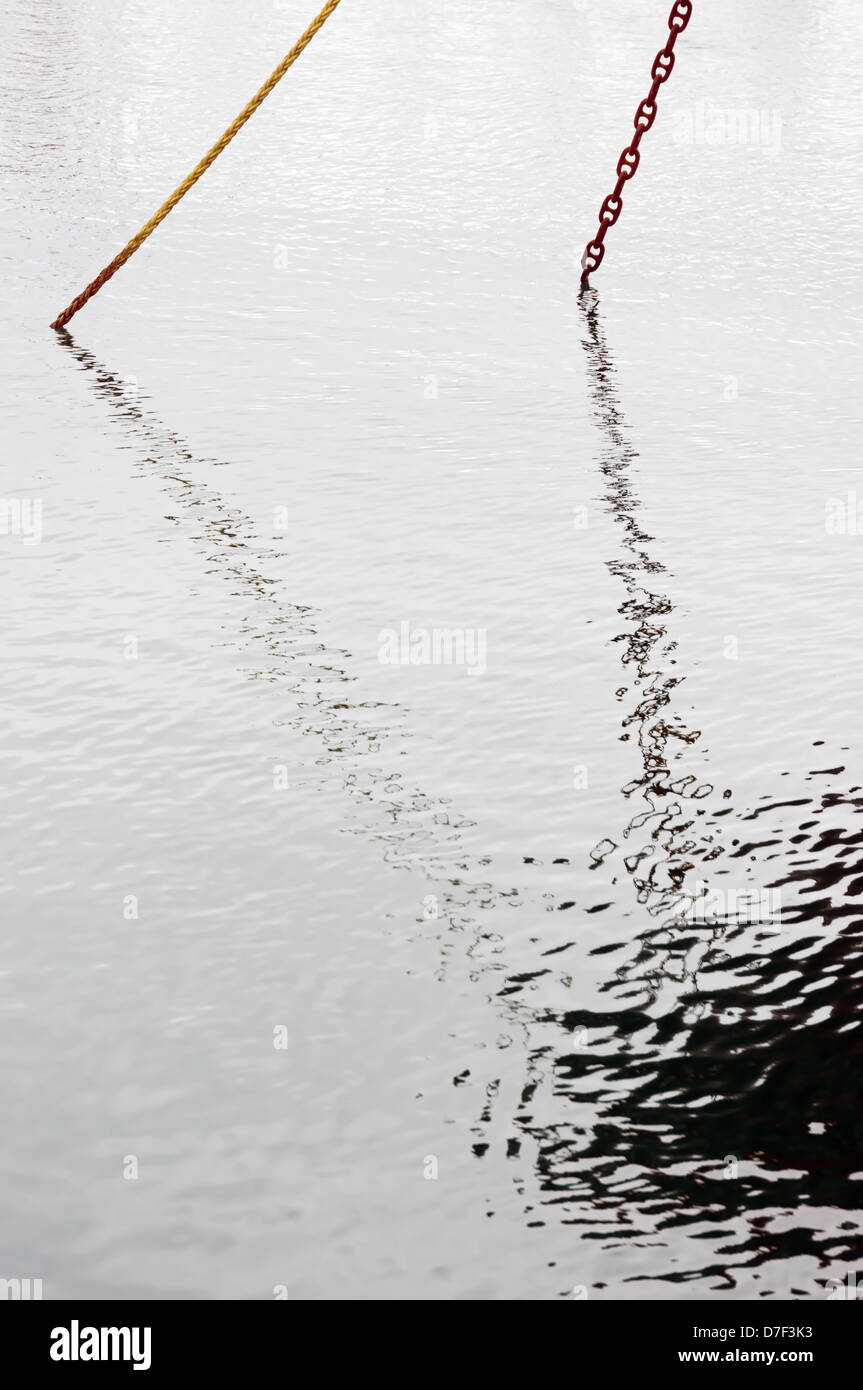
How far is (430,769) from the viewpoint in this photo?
3.90 metres

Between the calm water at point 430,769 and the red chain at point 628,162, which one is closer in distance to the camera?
the calm water at point 430,769

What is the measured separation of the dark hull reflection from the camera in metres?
2.59

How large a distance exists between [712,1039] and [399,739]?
1295mm

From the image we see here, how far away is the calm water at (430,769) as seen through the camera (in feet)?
8.68

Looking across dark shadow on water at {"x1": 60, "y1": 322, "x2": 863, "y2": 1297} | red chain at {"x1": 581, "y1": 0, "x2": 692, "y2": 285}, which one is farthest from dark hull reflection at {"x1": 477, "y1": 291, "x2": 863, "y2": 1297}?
red chain at {"x1": 581, "y1": 0, "x2": 692, "y2": 285}

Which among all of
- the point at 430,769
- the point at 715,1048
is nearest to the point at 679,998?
the point at 715,1048

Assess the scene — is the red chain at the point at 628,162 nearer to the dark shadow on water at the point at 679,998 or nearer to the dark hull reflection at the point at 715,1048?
the dark shadow on water at the point at 679,998

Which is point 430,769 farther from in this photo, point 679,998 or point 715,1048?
point 715,1048

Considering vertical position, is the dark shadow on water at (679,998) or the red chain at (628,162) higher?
the red chain at (628,162)

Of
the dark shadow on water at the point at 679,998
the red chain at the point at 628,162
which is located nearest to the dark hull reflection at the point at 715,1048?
the dark shadow on water at the point at 679,998

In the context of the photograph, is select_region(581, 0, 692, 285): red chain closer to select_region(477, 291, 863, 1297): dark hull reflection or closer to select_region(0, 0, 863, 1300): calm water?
select_region(0, 0, 863, 1300): calm water

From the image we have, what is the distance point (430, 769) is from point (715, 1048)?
115 centimetres

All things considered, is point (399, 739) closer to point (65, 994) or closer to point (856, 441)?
point (65, 994)

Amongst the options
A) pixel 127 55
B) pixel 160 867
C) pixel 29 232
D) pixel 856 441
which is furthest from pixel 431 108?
pixel 160 867
